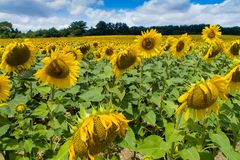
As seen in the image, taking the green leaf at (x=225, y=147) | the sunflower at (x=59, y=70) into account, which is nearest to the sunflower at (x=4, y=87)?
the sunflower at (x=59, y=70)

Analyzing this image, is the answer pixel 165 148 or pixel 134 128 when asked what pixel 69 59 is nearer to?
pixel 134 128

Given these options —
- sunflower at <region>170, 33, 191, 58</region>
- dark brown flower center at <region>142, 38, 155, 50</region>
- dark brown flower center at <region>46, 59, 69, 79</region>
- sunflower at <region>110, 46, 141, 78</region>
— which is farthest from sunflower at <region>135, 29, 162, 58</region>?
dark brown flower center at <region>46, 59, 69, 79</region>

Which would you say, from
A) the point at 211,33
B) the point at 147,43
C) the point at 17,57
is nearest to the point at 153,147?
the point at 17,57

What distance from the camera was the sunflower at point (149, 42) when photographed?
19.9 feet

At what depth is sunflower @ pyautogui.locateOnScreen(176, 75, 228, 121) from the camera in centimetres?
303

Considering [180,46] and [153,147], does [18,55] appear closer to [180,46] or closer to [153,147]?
[153,147]

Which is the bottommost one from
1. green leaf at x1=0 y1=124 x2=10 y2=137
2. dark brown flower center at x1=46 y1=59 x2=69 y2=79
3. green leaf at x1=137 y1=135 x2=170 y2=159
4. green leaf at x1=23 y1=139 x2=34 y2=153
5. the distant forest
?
the distant forest

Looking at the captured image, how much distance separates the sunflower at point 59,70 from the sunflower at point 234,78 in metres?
1.56

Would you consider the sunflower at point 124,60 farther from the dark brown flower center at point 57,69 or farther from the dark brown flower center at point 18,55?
the dark brown flower center at point 18,55

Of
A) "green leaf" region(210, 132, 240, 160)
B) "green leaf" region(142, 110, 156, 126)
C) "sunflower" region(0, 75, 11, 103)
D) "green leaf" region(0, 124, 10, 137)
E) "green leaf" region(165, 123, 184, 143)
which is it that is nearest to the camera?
"green leaf" region(210, 132, 240, 160)

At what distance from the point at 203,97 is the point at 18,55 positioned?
241 cm

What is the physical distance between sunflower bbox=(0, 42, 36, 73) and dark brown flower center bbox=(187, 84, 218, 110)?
227cm

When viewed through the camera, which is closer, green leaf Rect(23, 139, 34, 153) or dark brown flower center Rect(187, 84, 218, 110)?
dark brown flower center Rect(187, 84, 218, 110)

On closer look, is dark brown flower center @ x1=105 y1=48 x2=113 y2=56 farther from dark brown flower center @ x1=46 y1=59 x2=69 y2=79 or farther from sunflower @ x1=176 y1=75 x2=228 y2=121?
sunflower @ x1=176 y1=75 x2=228 y2=121
